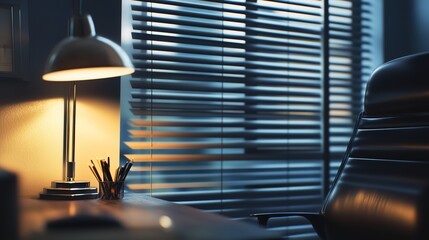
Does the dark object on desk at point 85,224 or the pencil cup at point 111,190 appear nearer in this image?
the dark object on desk at point 85,224

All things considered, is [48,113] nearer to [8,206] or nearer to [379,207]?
[8,206]

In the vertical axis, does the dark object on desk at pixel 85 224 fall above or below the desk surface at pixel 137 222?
above

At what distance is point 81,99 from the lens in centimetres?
201

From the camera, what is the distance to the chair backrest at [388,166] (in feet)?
5.65

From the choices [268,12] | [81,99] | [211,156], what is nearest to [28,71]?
[81,99]

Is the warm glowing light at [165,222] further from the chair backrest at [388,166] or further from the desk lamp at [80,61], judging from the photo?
the chair backrest at [388,166]

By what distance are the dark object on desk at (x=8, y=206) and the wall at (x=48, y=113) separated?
0.97 metres

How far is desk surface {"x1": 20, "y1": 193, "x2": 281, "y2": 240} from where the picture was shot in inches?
40.3

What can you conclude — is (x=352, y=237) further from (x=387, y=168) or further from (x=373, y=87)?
(x=373, y=87)

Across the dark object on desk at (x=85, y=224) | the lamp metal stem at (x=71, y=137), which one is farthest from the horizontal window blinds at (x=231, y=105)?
the dark object on desk at (x=85, y=224)

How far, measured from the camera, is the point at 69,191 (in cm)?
177

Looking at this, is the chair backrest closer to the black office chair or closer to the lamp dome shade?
the black office chair

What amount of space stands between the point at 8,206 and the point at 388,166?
1.38m

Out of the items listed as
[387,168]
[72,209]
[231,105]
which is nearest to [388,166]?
[387,168]
